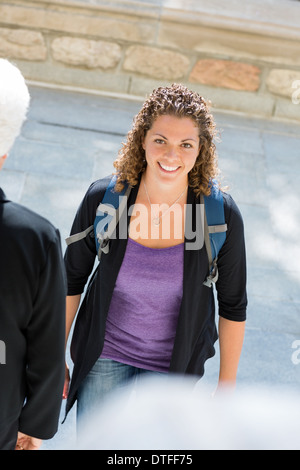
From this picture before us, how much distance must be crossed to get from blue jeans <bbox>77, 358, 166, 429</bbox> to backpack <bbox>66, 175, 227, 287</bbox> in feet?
1.29

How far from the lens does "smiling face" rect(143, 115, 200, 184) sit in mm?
2158

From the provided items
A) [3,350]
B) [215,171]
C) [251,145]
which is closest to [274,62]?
[251,145]

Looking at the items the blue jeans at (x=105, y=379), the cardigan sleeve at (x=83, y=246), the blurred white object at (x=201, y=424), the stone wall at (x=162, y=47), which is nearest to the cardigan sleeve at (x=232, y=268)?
the blue jeans at (x=105, y=379)

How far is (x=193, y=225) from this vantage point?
2.15 metres

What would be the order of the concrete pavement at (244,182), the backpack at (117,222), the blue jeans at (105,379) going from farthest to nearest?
the concrete pavement at (244,182), the blue jeans at (105,379), the backpack at (117,222)

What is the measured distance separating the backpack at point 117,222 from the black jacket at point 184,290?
0.07 feet

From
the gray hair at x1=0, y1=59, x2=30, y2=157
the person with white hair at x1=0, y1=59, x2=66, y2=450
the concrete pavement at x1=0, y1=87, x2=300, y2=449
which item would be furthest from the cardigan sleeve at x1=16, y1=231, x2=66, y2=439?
the concrete pavement at x1=0, y1=87, x2=300, y2=449

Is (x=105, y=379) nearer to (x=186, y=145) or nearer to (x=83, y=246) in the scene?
(x=83, y=246)

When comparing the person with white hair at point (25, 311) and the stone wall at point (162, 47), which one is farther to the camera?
the stone wall at point (162, 47)

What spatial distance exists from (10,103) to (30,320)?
520 millimetres

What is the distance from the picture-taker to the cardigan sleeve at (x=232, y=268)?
2.12 m

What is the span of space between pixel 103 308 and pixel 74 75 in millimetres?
4134

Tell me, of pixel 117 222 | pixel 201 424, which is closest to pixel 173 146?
pixel 117 222

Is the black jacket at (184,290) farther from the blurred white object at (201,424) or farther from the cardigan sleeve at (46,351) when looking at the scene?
the blurred white object at (201,424)
